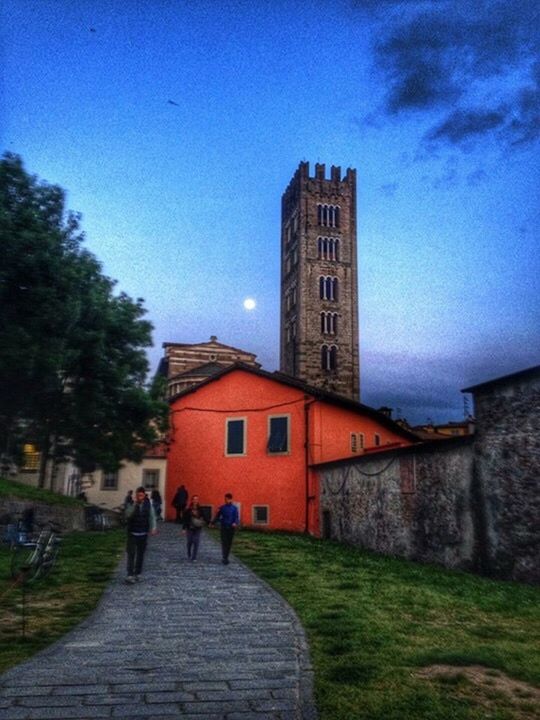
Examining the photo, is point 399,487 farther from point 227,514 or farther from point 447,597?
point 447,597

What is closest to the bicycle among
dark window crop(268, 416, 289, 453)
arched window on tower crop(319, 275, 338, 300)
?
dark window crop(268, 416, 289, 453)

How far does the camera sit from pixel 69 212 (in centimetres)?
1372

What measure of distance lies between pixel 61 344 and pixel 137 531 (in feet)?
13.0

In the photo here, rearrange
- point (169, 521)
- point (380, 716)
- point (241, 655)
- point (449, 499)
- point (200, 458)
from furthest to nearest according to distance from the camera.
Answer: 1. point (169, 521)
2. point (200, 458)
3. point (449, 499)
4. point (241, 655)
5. point (380, 716)

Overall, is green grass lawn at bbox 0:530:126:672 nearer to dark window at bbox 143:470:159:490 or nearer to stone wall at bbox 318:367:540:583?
stone wall at bbox 318:367:540:583

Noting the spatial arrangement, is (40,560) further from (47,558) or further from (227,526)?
(227,526)

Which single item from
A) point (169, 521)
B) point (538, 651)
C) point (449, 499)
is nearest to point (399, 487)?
point (449, 499)

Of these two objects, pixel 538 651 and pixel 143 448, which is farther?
pixel 143 448

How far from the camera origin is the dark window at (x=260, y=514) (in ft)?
80.9

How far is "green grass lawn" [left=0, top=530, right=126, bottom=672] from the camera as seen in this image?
6.55 m

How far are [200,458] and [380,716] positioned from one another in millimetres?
22930

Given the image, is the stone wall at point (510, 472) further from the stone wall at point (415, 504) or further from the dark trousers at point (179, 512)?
the dark trousers at point (179, 512)

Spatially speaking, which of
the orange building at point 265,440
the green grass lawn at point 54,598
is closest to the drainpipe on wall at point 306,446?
the orange building at point 265,440

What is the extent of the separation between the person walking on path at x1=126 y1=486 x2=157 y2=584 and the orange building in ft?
41.6
